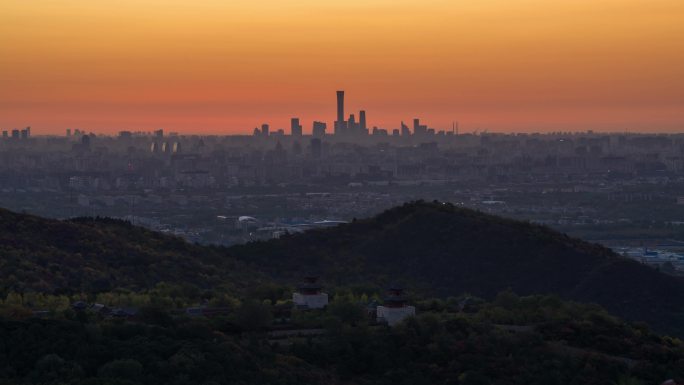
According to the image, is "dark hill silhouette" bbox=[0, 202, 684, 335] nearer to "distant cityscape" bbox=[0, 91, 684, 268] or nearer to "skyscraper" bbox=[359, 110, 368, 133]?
"distant cityscape" bbox=[0, 91, 684, 268]

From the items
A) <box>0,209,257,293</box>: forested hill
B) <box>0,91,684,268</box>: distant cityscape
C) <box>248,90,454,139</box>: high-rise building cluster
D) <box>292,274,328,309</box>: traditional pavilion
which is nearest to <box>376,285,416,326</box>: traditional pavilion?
<box>292,274,328,309</box>: traditional pavilion

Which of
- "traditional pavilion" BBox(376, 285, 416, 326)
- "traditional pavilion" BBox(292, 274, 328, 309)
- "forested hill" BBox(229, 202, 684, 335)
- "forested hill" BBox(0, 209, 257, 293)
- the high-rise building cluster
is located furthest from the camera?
the high-rise building cluster

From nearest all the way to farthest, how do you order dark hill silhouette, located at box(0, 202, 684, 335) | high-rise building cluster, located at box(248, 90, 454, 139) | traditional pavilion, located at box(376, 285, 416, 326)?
traditional pavilion, located at box(376, 285, 416, 326)
dark hill silhouette, located at box(0, 202, 684, 335)
high-rise building cluster, located at box(248, 90, 454, 139)

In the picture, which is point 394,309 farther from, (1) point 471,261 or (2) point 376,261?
(2) point 376,261

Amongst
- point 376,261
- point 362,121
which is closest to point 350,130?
point 362,121

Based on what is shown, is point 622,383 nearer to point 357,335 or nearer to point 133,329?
point 357,335

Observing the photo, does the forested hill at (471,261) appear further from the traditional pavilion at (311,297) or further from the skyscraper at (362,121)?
the skyscraper at (362,121)

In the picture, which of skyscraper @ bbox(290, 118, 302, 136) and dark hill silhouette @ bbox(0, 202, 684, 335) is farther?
skyscraper @ bbox(290, 118, 302, 136)

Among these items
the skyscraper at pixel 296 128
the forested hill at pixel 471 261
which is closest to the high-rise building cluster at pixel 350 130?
the skyscraper at pixel 296 128
